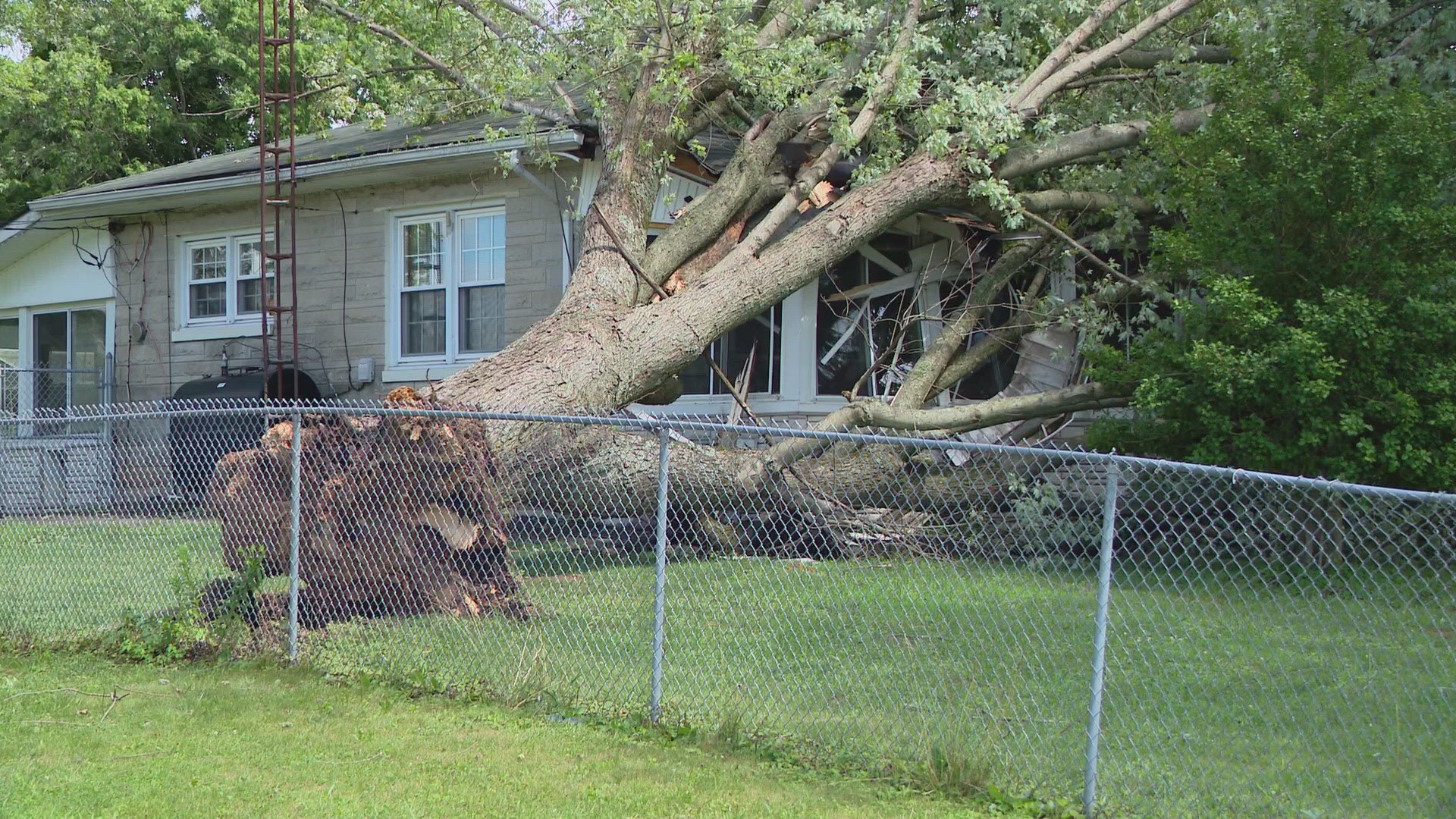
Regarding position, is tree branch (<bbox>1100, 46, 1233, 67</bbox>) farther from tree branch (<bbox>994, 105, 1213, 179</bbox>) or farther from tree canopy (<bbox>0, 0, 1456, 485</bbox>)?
tree branch (<bbox>994, 105, 1213, 179</bbox>)

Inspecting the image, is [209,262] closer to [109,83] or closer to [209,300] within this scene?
[209,300]

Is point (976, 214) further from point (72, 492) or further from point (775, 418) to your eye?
point (72, 492)

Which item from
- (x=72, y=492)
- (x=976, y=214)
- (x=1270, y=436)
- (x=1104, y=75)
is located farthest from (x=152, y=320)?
(x=1270, y=436)

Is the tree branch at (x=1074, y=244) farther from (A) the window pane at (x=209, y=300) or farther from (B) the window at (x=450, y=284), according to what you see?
(A) the window pane at (x=209, y=300)

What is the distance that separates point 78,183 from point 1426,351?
87.4 ft

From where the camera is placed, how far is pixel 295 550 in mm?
6699

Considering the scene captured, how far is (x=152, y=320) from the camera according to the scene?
643 inches

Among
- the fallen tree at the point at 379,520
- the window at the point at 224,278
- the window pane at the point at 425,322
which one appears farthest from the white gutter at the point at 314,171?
the fallen tree at the point at 379,520

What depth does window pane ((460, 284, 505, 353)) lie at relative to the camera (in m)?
13.7

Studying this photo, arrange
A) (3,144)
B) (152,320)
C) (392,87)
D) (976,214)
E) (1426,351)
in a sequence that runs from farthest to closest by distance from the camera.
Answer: (3,144) < (152,320) < (392,87) < (976,214) < (1426,351)

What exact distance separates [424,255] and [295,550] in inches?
320

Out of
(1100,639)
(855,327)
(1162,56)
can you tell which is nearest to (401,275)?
(855,327)

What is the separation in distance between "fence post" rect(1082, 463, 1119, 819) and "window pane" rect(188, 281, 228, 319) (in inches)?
540

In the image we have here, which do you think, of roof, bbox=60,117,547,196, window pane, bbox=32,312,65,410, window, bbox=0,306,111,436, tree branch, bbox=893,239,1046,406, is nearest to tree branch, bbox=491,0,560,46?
roof, bbox=60,117,547,196
